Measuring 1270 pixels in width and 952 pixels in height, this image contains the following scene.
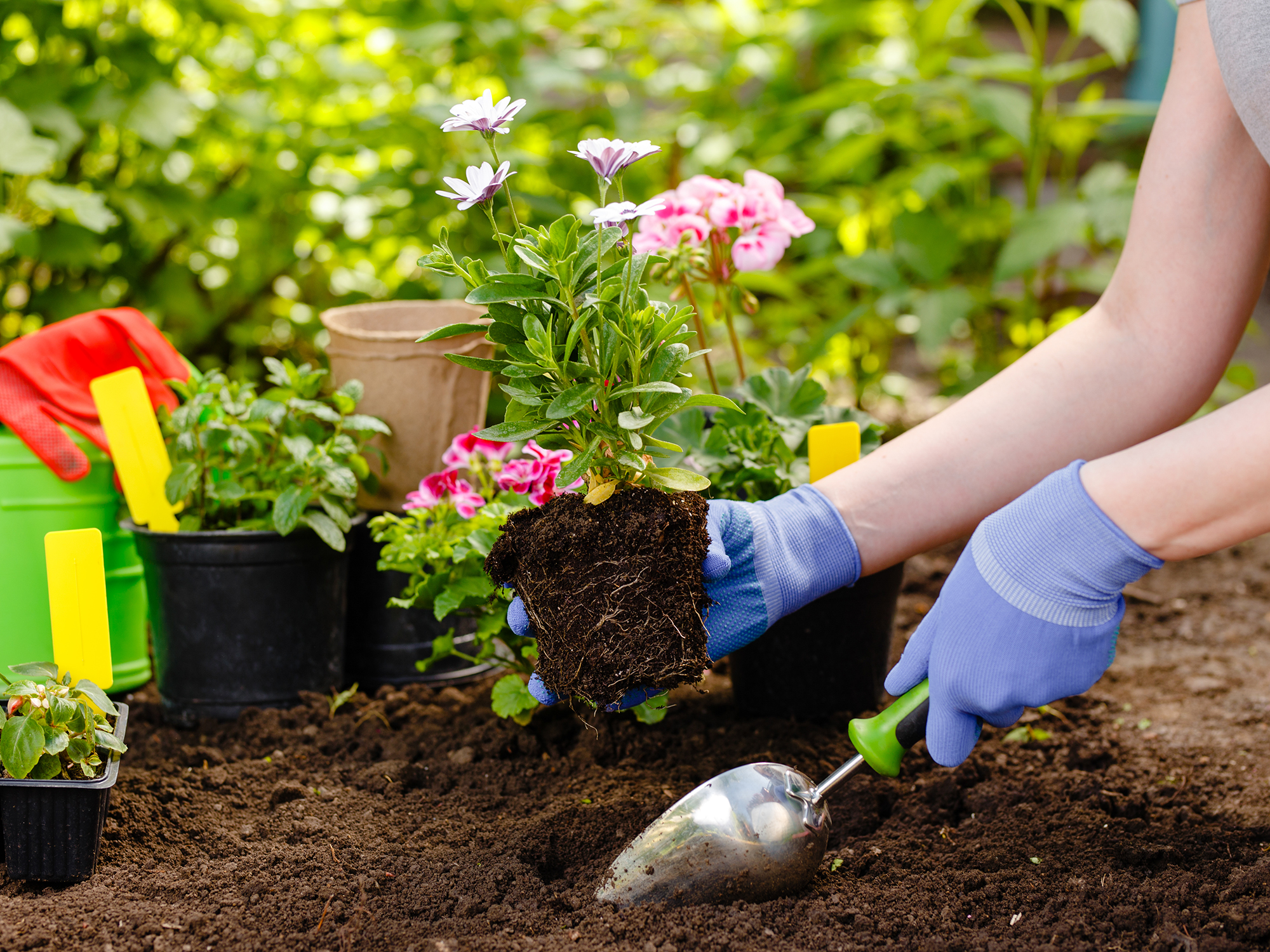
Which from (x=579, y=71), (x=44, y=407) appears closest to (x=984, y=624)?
(x=44, y=407)

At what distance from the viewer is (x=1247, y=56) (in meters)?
1.06

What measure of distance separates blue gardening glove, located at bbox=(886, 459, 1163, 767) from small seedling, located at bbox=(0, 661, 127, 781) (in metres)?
0.99

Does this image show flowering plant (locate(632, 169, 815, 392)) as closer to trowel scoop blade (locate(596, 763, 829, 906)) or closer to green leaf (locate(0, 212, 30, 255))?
trowel scoop blade (locate(596, 763, 829, 906))

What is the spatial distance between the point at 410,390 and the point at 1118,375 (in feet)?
3.73

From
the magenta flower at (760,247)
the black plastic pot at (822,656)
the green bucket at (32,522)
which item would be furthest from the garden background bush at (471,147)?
the black plastic pot at (822,656)

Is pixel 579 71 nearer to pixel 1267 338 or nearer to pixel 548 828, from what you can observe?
pixel 548 828

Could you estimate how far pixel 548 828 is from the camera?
4.20ft

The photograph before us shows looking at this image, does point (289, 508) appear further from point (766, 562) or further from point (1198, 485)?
point (1198, 485)

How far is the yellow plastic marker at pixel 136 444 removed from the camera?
1.58m

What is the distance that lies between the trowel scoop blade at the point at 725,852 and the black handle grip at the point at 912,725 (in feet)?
0.44

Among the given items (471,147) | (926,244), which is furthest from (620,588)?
(926,244)

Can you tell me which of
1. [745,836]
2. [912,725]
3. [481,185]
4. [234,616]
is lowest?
[234,616]

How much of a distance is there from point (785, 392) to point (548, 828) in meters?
0.76

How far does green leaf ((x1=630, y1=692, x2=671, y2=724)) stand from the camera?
4.40 feet
